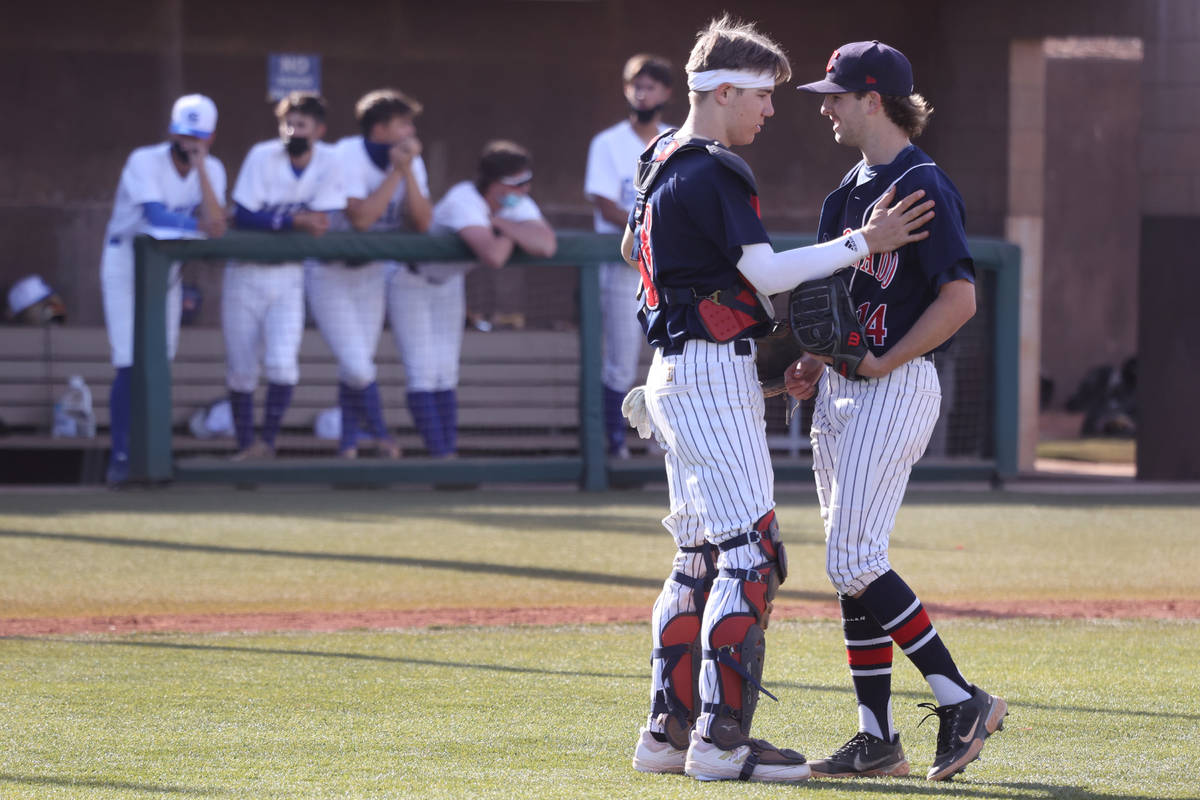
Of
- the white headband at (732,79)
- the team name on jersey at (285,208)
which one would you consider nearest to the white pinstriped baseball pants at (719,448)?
the white headband at (732,79)

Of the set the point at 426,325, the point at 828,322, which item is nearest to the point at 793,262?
the point at 828,322

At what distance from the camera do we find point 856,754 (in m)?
3.76

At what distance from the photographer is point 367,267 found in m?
9.97

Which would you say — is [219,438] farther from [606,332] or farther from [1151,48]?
[1151,48]

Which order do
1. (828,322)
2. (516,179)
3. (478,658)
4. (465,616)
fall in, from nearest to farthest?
(828,322), (478,658), (465,616), (516,179)

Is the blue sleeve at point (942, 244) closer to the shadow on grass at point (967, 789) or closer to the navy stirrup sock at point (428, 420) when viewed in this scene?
the shadow on grass at point (967, 789)

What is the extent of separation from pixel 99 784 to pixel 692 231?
1794 millimetres

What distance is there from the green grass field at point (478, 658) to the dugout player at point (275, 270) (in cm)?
79

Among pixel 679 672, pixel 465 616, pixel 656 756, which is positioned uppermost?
pixel 679 672

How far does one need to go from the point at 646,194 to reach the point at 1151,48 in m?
9.26

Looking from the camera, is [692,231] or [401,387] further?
[401,387]

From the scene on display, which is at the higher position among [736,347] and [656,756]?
[736,347]

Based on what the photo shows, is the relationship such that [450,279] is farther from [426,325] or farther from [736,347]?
[736,347]

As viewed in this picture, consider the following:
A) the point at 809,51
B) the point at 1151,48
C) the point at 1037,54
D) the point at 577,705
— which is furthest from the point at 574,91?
the point at 577,705
